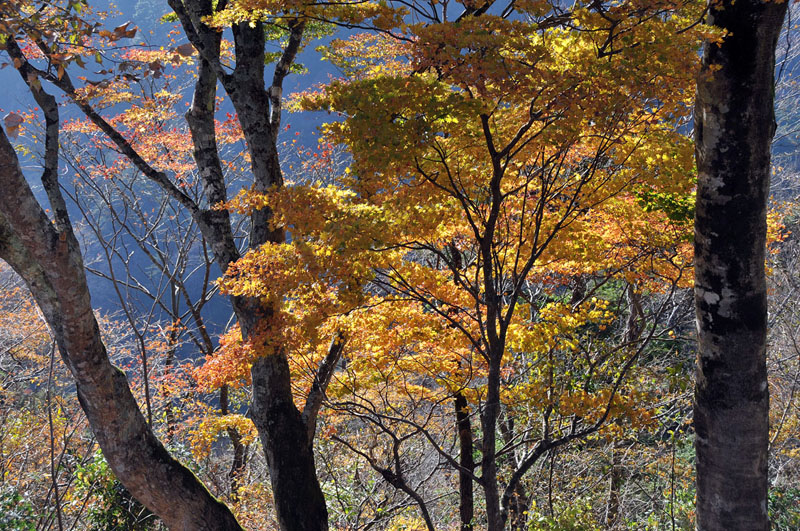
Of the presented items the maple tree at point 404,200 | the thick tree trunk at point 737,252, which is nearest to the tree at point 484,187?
the maple tree at point 404,200

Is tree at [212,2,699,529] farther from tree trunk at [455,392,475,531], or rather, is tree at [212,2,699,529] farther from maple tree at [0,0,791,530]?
tree trunk at [455,392,475,531]

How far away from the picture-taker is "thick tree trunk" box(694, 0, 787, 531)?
122 inches

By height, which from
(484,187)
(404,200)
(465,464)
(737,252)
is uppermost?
(484,187)

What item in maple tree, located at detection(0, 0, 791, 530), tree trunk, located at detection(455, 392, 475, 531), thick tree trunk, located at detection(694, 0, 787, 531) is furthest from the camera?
tree trunk, located at detection(455, 392, 475, 531)

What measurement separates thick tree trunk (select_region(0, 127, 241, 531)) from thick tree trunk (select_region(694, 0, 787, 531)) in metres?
3.58

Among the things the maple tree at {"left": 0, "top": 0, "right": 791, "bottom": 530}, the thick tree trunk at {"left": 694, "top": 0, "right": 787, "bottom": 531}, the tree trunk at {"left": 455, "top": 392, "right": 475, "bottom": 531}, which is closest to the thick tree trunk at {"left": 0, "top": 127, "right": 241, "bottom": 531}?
the maple tree at {"left": 0, "top": 0, "right": 791, "bottom": 530}

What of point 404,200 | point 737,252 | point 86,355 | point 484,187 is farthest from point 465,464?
point 86,355

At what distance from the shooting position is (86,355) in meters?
3.44

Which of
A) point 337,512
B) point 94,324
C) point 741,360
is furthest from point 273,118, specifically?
point 337,512

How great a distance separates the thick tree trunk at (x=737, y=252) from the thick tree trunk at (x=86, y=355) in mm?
3584

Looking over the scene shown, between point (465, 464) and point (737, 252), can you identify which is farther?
point (465, 464)

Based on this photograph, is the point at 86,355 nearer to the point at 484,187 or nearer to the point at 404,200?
the point at 404,200

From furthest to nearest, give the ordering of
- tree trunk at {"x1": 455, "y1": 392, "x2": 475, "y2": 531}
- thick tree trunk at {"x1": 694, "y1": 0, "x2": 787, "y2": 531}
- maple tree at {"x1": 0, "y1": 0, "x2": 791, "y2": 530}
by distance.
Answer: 1. tree trunk at {"x1": 455, "y1": 392, "x2": 475, "y2": 531}
2. maple tree at {"x1": 0, "y1": 0, "x2": 791, "y2": 530}
3. thick tree trunk at {"x1": 694, "y1": 0, "x2": 787, "y2": 531}

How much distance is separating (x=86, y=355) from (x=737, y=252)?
402cm
